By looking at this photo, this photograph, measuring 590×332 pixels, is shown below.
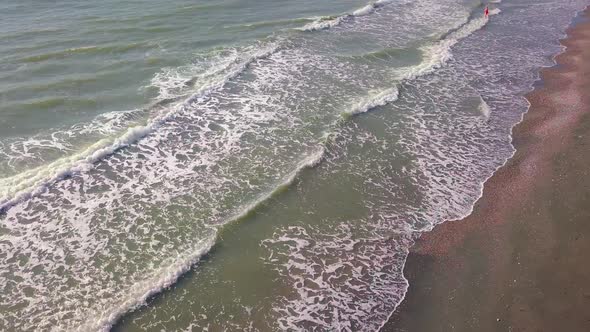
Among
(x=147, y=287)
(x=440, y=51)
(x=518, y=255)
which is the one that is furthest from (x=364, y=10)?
(x=147, y=287)

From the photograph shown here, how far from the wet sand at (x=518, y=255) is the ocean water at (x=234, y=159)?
0.49m

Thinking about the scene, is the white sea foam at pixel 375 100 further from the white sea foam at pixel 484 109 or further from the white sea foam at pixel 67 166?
the white sea foam at pixel 67 166

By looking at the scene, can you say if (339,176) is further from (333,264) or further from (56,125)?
(56,125)

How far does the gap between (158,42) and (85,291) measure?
1655 cm

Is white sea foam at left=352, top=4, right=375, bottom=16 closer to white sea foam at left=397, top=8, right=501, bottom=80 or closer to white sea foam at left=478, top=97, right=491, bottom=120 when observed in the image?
white sea foam at left=397, top=8, right=501, bottom=80

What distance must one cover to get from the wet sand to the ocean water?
1.59ft

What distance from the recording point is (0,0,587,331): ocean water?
10594 millimetres

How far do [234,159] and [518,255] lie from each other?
27.7 ft

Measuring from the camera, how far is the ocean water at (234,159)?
34.8 feet

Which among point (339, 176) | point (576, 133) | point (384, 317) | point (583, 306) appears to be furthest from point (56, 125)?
point (576, 133)

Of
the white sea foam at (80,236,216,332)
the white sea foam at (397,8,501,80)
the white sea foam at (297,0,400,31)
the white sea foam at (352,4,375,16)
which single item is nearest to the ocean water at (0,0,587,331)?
the white sea foam at (80,236,216,332)

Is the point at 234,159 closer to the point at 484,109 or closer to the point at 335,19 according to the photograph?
the point at 484,109

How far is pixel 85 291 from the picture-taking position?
10562mm

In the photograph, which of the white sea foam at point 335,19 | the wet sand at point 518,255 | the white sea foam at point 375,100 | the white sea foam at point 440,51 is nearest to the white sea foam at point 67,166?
the white sea foam at point 375,100
